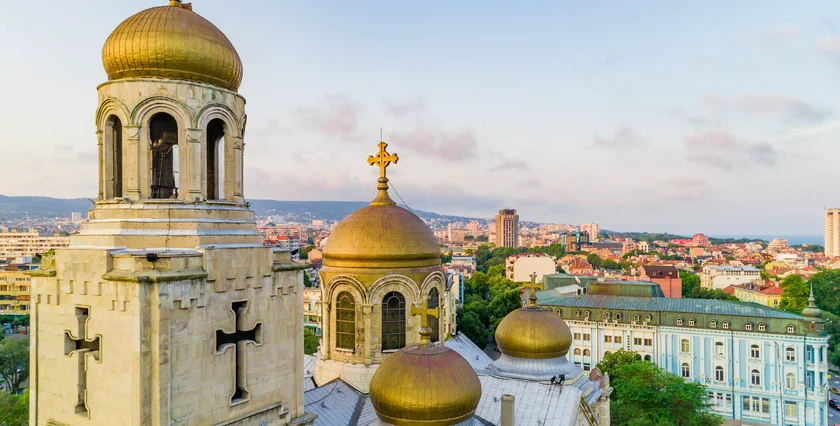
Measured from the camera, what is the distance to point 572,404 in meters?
17.5

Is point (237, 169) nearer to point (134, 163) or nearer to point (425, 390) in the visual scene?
point (134, 163)

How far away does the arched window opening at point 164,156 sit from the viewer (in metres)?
11.6

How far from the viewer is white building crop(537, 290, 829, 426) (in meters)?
40.1

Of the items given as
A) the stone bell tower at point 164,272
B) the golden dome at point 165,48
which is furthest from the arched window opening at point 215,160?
the golden dome at point 165,48

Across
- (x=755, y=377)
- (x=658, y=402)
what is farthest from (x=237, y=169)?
(x=755, y=377)

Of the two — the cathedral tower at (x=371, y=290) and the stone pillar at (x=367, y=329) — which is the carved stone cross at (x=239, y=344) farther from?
the cathedral tower at (x=371, y=290)

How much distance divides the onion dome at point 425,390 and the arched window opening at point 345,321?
4.94m

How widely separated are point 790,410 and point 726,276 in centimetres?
6912

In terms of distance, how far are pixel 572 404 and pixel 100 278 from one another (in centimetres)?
1399

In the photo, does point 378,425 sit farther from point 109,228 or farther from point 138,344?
point 109,228

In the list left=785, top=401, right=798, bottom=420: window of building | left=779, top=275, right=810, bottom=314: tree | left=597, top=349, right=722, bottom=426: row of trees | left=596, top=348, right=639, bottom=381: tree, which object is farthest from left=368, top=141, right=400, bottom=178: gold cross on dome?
left=779, top=275, right=810, bottom=314: tree

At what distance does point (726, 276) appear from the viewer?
103 meters

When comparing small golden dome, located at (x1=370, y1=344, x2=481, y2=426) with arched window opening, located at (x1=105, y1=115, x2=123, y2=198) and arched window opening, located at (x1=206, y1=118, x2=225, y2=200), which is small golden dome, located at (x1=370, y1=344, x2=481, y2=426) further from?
arched window opening, located at (x1=105, y1=115, x2=123, y2=198)

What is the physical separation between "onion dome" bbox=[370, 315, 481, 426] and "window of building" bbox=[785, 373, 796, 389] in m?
37.9
